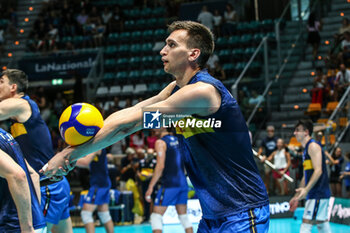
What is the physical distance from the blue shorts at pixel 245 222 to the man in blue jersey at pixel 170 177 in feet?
18.3

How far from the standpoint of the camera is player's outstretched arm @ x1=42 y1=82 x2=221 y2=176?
2801 millimetres

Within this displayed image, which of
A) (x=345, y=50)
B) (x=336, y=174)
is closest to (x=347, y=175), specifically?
(x=336, y=174)

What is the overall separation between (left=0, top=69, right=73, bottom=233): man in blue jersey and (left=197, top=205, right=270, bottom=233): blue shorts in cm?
294

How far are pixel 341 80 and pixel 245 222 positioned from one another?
33.8 ft

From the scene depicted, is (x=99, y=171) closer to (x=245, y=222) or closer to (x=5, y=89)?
(x=5, y=89)

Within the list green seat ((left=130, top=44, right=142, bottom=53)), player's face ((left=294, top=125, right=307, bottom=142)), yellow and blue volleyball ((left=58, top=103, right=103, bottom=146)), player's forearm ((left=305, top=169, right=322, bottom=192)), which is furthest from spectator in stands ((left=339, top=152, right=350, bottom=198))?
yellow and blue volleyball ((left=58, top=103, right=103, bottom=146))

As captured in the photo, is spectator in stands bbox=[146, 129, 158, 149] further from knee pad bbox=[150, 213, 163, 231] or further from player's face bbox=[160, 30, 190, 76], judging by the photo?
player's face bbox=[160, 30, 190, 76]

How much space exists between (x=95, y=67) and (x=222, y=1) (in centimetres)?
461

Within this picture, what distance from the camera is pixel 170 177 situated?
30.3 ft

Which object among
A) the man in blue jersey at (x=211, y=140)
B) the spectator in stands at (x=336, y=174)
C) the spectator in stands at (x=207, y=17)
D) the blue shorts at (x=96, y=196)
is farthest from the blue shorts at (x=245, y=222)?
the spectator in stands at (x=207, y=17)

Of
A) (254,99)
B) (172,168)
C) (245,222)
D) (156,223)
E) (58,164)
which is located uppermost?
(58,164)

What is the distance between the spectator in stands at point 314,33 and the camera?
13891 mm

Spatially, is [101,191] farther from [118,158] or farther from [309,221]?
[118,158]

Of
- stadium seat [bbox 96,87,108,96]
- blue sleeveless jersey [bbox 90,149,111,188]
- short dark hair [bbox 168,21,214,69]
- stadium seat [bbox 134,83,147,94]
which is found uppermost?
short dark hair [bbox 168,21,214,69]
